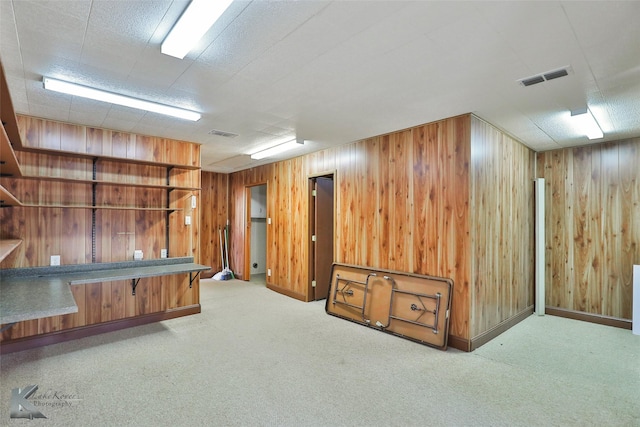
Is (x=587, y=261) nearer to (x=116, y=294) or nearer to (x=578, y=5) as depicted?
(x=578, y=5)

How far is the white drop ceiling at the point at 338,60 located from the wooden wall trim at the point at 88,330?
2.39m

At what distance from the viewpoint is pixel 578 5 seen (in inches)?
66.0

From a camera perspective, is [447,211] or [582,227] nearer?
[447,211]

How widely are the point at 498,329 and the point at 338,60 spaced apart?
11.7 feet

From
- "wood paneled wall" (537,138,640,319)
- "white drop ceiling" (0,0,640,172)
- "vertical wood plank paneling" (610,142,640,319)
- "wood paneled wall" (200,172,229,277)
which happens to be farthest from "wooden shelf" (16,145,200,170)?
"vertical wood plank paneling" (610,142,640,319)

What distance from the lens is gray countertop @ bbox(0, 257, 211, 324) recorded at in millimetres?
2002

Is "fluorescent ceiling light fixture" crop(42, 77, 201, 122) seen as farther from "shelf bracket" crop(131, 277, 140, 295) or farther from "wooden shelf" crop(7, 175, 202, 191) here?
"shelf bracket" crop(131, 277, 140, 295)

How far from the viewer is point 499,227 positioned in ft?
13.0

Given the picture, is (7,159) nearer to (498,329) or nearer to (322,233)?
(322,233)

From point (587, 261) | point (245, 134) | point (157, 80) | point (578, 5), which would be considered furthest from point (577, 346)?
point (157, 80)

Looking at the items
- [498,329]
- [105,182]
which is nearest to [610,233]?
[498,329]

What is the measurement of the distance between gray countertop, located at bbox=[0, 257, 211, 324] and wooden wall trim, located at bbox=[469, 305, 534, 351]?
3288 mm

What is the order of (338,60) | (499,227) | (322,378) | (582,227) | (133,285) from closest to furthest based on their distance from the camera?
(338,60) → (322,378) → (499,227) → (133,285) → (582,227)

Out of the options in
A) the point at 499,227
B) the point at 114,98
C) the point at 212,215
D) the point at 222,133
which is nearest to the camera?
the point at 114,98
